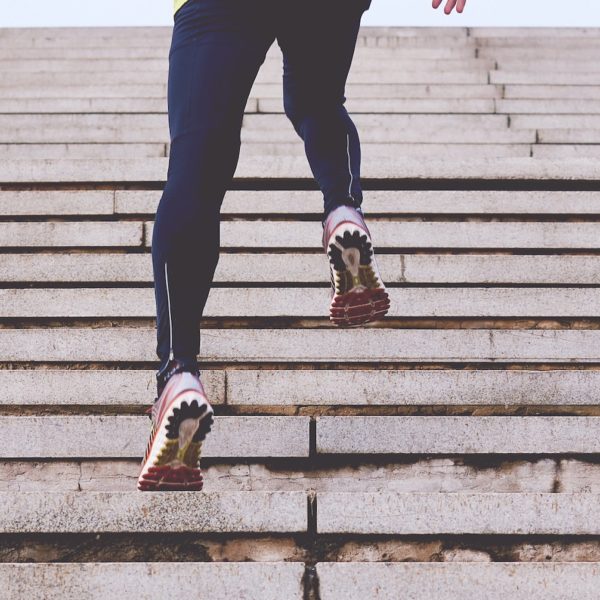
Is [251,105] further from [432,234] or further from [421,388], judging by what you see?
[421,388]

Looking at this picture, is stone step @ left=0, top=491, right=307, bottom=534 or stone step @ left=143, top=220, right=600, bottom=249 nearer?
stone step @ left=0, top=491, right=307, bottom=534

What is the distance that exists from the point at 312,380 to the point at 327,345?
19 centimetres

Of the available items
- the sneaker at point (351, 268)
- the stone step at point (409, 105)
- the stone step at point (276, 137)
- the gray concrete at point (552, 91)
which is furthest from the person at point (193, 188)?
the gray concrete at point (552, 91)

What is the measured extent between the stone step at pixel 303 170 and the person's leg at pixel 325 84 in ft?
4.28

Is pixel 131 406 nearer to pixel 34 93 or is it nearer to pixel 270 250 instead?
pixel 270 250

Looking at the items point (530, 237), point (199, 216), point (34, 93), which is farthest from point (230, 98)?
point (34, 93)

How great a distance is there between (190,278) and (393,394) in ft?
3.01

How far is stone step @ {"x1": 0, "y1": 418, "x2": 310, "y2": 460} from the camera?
192 centimetres

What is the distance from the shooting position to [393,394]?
2102 millimetres

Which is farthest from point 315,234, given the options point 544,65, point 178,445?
point 544,65

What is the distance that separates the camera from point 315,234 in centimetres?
277

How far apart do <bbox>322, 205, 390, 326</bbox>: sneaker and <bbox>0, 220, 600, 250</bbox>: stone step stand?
3.57 feet

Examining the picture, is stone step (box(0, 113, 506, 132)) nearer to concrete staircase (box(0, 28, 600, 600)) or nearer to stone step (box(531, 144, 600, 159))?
concrete staircase (box(0, 28, 600, 600))

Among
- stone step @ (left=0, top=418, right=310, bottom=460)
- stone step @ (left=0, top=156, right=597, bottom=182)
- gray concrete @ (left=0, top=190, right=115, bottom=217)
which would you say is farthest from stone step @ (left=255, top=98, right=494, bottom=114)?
stone step @ (left=0, top=418, right=310, bottom=460)
